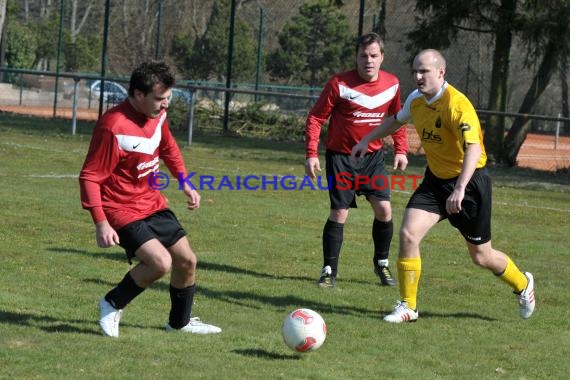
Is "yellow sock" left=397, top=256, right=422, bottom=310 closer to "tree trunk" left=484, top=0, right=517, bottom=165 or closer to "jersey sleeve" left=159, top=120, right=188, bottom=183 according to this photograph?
"jersey sleeve" left=159, top=120, right=188, bottom=183

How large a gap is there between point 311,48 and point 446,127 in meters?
27.2

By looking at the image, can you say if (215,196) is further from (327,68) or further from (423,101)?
(327,68)

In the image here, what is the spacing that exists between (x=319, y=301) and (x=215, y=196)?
6.32 m

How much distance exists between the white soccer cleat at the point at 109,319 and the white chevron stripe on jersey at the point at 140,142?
927 mm

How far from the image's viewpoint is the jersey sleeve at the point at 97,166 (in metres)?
6.11

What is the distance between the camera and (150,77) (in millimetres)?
6031

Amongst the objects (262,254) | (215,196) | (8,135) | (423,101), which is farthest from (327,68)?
(423,101)

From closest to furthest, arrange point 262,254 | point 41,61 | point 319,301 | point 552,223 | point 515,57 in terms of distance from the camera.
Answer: point 319,301 < point 262,254 < point 552,223 < point 515,57 < point 41,61

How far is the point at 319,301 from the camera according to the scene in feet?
26.2

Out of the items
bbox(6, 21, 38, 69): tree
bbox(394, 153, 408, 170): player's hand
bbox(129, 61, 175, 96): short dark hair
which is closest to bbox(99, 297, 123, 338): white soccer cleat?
bbox(129, 61, 175, 96): short dark hair

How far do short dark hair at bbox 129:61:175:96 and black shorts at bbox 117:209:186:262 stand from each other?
0.78 m

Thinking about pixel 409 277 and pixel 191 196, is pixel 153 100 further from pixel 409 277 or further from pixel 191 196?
pixel 409 277

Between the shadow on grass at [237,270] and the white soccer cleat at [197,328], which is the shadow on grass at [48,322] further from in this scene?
the shadow on grass at [237,270]

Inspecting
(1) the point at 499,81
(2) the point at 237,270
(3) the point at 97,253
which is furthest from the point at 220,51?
(2) the point at 237,270
